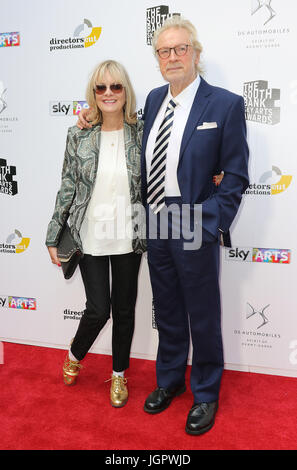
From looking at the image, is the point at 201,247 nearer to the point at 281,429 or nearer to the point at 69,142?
the point at 69,142

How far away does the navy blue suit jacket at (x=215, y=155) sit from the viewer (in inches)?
77.2

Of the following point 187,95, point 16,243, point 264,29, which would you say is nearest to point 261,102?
point 264,29

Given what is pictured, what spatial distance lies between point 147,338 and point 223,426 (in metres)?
0.88

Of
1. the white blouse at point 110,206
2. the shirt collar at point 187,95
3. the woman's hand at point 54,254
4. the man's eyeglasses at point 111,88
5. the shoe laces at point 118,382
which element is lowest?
the shoe laces at point 118,382

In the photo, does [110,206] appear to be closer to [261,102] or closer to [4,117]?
[261,102]

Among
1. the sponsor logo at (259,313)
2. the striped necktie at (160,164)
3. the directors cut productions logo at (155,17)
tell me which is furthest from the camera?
the sponsor logo at (259,313)

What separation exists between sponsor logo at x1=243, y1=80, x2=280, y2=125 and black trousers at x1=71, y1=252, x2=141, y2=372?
108 cm

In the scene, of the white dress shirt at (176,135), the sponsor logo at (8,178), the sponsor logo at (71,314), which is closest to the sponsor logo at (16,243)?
the sponsor logo at (8,178)

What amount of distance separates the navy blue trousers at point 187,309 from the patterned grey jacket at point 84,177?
186mm

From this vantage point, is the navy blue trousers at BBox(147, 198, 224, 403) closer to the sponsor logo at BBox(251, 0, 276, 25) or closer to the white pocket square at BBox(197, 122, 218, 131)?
the white pocket square at BBox(197, 122, 218, 131)

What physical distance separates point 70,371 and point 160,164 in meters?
1.38

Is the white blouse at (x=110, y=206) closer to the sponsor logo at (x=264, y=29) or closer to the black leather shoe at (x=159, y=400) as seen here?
the black leather shoe at (x=159, y=400)

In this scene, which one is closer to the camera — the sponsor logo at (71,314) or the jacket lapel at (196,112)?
the jacket lapel at (196,112)

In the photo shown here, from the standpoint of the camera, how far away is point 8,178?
298 centimetres
